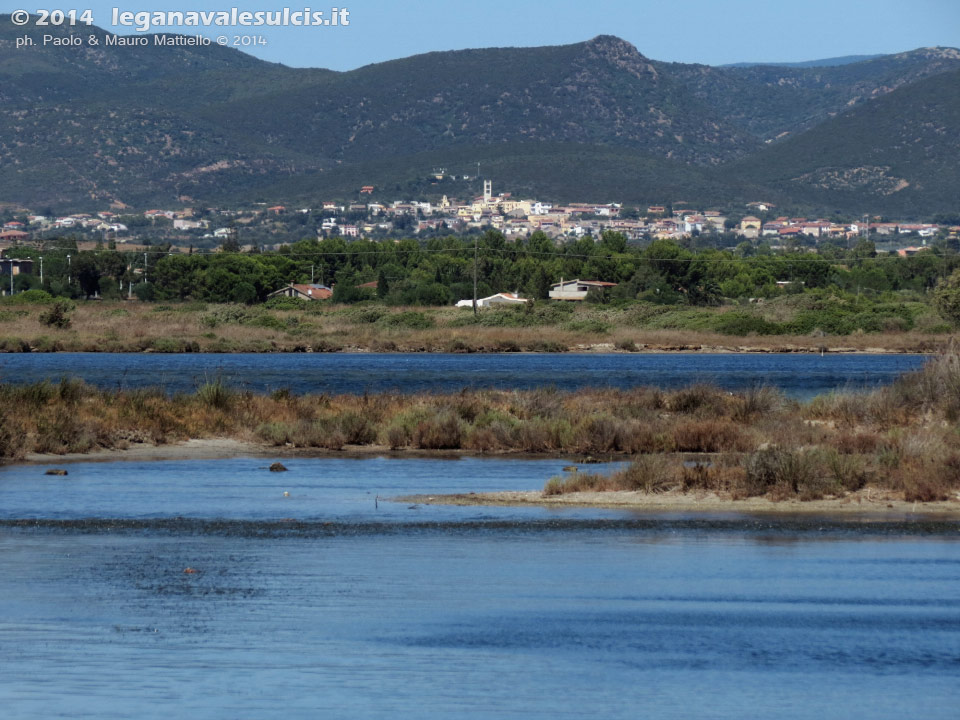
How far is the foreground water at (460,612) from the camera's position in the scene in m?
12.6

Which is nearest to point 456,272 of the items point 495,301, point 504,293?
point 504,293

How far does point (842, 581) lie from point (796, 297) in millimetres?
110823

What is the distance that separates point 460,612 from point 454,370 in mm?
58653

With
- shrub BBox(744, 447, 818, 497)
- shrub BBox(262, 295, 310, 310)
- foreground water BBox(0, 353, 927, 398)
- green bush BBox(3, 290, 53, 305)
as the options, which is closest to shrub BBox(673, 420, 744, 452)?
shrub BBox(744, 447, 818, 497)

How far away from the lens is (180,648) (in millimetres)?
14336

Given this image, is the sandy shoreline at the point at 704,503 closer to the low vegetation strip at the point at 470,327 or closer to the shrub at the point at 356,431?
the shrub at the point at 356,431

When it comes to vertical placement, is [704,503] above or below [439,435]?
above

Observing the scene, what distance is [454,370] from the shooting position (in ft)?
244

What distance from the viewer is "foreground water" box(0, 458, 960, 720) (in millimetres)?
12641

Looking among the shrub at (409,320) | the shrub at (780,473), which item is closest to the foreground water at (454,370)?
the shrub at (409,320)

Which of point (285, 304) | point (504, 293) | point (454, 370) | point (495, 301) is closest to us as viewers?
point (454, 370)

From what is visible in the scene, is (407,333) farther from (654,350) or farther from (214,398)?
(214,398)

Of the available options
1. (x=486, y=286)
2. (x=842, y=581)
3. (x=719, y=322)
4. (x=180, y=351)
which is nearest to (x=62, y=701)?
(x=842, y=581)

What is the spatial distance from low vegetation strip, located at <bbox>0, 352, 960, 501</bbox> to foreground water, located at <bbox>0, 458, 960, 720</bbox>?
6.49m
